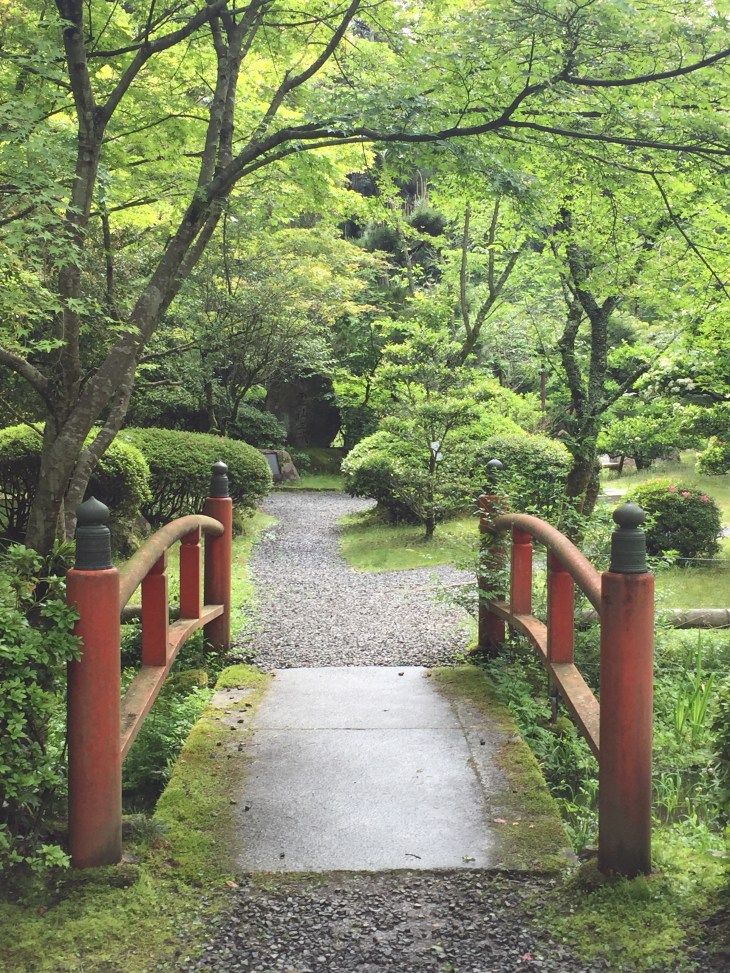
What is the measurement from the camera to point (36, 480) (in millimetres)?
8578

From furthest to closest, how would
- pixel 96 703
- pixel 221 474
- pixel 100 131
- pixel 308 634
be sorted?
pixel 308 634 → pixel 221 474 → pixel 100 131 → pixel 96 703

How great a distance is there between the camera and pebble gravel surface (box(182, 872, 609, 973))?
2.40 metres

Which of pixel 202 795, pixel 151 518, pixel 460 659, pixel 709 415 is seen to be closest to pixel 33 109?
pixel 202 795

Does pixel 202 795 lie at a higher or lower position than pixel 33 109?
lower

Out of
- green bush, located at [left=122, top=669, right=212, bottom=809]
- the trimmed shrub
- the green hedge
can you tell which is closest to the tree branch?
green bush, located at [left=122, top=669, right=212, bottom=809]

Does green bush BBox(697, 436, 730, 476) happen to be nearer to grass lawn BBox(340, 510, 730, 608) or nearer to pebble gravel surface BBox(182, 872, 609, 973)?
grass lawn BBox(340, 510, 730, 608)

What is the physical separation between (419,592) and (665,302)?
3.44 meters

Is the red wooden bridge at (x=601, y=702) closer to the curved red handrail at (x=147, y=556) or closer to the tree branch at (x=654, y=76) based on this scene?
the curved red handrail at (x=147, y=556)

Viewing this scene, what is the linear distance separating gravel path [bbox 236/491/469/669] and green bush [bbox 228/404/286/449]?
280 inches

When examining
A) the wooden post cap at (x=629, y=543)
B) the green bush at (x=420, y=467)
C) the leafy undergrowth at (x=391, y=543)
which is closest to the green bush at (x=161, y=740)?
the wooden post cap at (x=629, y=543)

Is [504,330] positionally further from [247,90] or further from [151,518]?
[247,90]

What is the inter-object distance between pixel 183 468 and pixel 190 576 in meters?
6.15

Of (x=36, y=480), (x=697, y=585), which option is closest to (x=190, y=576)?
(x=36, y=480)

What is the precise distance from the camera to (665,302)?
25.6ft
